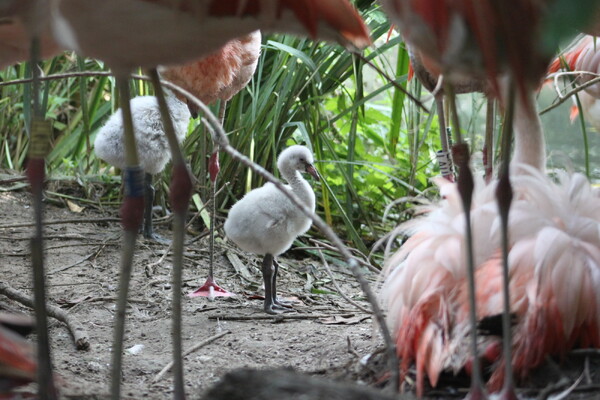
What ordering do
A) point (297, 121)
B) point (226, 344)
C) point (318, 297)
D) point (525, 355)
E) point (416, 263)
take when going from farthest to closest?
point (297, 121) < point (318, 297) < point (226, 344) < point (416, 263) < point (525, 355)

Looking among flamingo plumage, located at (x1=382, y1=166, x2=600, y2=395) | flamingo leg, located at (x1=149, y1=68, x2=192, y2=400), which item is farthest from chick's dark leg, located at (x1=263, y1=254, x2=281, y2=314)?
flamingo leg, located at (x1=149, y1=68, x2=192, y2=400)

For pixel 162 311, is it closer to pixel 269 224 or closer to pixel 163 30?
pixel 269 224

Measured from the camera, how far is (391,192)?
4.47 m

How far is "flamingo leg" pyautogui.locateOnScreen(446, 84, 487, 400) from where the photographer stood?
1.53m

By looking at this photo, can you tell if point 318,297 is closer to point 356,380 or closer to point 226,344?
point 226,344

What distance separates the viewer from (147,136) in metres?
3.66

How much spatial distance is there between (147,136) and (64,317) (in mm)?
1296

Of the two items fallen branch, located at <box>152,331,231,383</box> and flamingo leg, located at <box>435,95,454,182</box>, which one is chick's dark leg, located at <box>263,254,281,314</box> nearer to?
fallen branch, located at <box>152,331,231,383</box>

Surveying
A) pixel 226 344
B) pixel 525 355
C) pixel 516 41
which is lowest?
pixel 226 344

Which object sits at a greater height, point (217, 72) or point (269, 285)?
point (217, 72)

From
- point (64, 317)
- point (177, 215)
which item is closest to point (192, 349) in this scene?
point (64, 317)

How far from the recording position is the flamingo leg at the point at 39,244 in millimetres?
1511

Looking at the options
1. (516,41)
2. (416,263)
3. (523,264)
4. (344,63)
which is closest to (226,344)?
(416,263)

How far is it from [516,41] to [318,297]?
2204 mm
